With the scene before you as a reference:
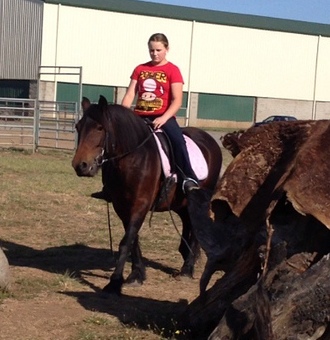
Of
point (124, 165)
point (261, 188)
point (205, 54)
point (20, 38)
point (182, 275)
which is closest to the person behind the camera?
point (261, 188)

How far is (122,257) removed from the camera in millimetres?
8789

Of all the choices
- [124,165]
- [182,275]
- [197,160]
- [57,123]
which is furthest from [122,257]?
[57,123]

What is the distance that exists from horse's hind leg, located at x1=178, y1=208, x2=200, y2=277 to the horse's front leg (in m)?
0.90

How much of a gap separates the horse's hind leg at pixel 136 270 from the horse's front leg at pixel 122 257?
23 centimetres

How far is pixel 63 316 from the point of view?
750cm

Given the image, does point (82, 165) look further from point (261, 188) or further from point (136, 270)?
point (261, 188)

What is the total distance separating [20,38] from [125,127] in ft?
156

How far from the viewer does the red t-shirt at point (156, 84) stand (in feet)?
30.5

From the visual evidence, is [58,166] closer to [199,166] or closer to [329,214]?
[199,166]

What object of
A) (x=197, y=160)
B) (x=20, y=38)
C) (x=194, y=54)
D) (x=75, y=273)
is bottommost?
(x=75, y=273)

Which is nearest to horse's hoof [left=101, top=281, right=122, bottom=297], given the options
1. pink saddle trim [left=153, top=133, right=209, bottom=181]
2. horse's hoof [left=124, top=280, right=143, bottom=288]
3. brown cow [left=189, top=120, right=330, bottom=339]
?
horse's hoof [left=124, top=280, right=143, bottom=288]

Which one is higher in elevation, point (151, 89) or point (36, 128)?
point (151, 89)

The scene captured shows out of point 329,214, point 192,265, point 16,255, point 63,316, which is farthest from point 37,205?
point 329,214

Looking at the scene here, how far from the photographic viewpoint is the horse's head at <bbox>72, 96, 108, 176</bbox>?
8344 millimetres
